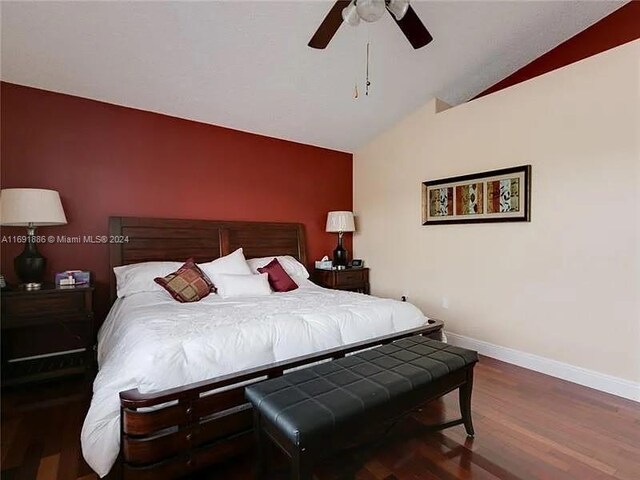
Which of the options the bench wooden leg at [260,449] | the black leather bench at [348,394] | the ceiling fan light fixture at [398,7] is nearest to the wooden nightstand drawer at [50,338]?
the bench wooden leg at [260,449]

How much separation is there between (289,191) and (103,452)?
342 centimetres

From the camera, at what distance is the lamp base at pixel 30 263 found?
2.67 metres

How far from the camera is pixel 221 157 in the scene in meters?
3.87

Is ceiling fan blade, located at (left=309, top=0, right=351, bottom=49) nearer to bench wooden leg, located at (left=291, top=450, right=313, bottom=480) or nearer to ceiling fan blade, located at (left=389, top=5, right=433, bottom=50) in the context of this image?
ceiling fan blade, located at (left=389, top=5, right=433, bottom=50)

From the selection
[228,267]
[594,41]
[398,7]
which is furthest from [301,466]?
[594,41]

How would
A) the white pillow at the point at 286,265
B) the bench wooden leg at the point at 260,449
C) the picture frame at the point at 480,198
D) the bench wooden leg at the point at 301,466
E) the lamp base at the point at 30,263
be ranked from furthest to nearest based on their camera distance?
the white pillow at the point at 286,265, the picture frame at the point at 480,198, the lamp base at the point at 30,263, the bench wooden leg at the point at 260,449, the bench wooden leg at the point at 301,466

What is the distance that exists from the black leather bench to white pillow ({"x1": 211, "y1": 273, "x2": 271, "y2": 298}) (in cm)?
132

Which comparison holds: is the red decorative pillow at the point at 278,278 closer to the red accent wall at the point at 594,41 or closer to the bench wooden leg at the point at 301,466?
the bench wooden leg at the point at 301,466

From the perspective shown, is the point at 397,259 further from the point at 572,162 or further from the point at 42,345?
the point at 42,345

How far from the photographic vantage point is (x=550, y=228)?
293 cm

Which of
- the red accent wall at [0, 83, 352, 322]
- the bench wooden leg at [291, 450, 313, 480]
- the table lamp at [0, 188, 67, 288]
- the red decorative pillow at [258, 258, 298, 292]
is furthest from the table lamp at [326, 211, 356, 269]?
the bench wooden leg at [291, 450, 313, 480]

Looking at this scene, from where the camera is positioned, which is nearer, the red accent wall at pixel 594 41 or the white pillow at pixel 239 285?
the red accent wall at pixel 594 41

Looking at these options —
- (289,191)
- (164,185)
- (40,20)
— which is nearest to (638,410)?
(289,191)

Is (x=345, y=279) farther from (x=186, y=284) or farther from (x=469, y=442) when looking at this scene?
(x=469, y=442)
